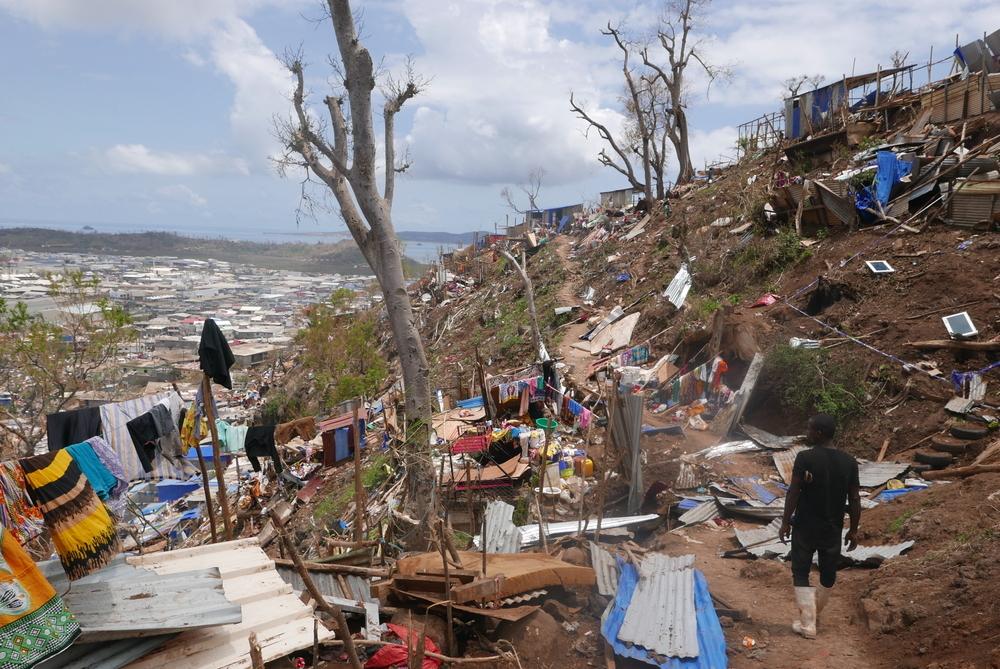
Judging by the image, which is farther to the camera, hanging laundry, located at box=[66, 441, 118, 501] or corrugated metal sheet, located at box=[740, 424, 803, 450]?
corrugated metal sheet, located at box=[740, 424, 803, 450]

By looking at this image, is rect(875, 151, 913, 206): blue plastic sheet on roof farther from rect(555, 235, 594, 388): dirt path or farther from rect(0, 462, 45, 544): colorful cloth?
rect(0, 462, 45, 544): colorful cloth

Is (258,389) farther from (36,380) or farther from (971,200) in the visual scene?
(971,200)

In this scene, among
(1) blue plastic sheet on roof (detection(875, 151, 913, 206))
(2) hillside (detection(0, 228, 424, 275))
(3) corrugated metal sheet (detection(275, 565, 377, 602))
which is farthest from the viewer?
(2) hillside (detection(0, 228, 424, 275))

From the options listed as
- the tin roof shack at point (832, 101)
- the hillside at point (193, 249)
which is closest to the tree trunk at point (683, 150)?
the tin roof shack at point (832, 101)

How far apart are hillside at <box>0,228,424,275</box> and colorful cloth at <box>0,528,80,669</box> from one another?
414ft

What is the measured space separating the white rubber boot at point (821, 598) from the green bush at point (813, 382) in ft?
14.1

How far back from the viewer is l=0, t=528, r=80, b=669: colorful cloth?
257 cm

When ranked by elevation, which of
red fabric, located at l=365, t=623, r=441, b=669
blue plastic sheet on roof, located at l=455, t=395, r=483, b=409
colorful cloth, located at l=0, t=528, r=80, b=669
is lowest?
blue plastic sheet on roof, located at l=455, t=395, r=483, b=409

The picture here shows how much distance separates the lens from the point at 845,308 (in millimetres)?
10219

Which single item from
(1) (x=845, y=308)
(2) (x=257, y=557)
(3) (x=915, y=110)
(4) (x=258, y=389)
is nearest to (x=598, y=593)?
(2) (x=257, y=557)

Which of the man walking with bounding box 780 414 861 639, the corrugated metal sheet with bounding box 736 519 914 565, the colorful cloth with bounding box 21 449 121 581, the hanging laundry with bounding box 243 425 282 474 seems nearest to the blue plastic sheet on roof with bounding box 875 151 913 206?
the corrugated metal sheet with bounding box 736 519 914 565

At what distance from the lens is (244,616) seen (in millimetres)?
3395

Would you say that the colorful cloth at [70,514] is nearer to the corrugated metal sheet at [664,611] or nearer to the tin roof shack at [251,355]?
the corrugated metal sheet at [664,611]

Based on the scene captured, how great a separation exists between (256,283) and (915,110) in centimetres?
10906
